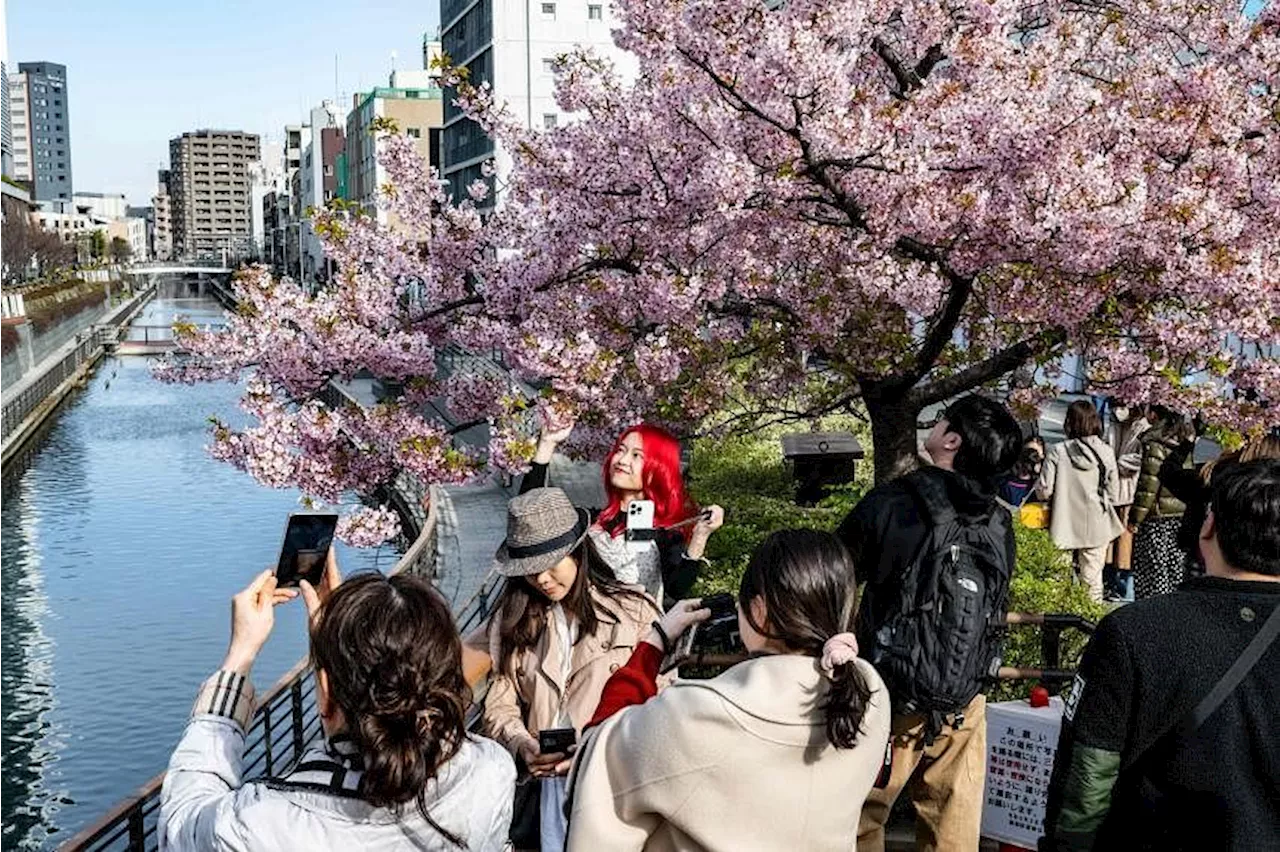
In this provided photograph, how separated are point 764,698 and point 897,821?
2.98 m

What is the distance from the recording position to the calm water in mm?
16562

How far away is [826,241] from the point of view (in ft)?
29.7

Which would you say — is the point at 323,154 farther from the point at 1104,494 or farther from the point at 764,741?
the point at 764,741

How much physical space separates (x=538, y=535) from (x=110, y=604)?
22.8 m

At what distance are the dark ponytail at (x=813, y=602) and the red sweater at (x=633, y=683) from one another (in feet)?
1.50

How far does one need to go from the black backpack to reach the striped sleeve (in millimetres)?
2021

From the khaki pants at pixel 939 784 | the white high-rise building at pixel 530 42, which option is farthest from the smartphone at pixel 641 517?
the white high-rise building at pixel 530 42

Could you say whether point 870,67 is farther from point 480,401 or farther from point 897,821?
point 897,821

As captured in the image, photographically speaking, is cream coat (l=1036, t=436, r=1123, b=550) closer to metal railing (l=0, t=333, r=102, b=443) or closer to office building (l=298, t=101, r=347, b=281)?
metal railing (l=0, t=333, r=102, b=443)

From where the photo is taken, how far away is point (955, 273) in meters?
8.05

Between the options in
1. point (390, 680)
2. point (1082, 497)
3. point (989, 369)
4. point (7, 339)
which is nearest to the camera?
point (390, 680)

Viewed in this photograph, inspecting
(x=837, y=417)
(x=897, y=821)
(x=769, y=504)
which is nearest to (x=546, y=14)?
(x=837, y=417)

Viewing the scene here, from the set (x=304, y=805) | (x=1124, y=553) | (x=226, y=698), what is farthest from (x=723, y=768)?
(x=1124, y=553)

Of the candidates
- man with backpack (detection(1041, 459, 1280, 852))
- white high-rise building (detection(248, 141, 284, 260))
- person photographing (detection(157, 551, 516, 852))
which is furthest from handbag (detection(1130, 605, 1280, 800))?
white high-rise building (detection(248, 141, 284, 260))
